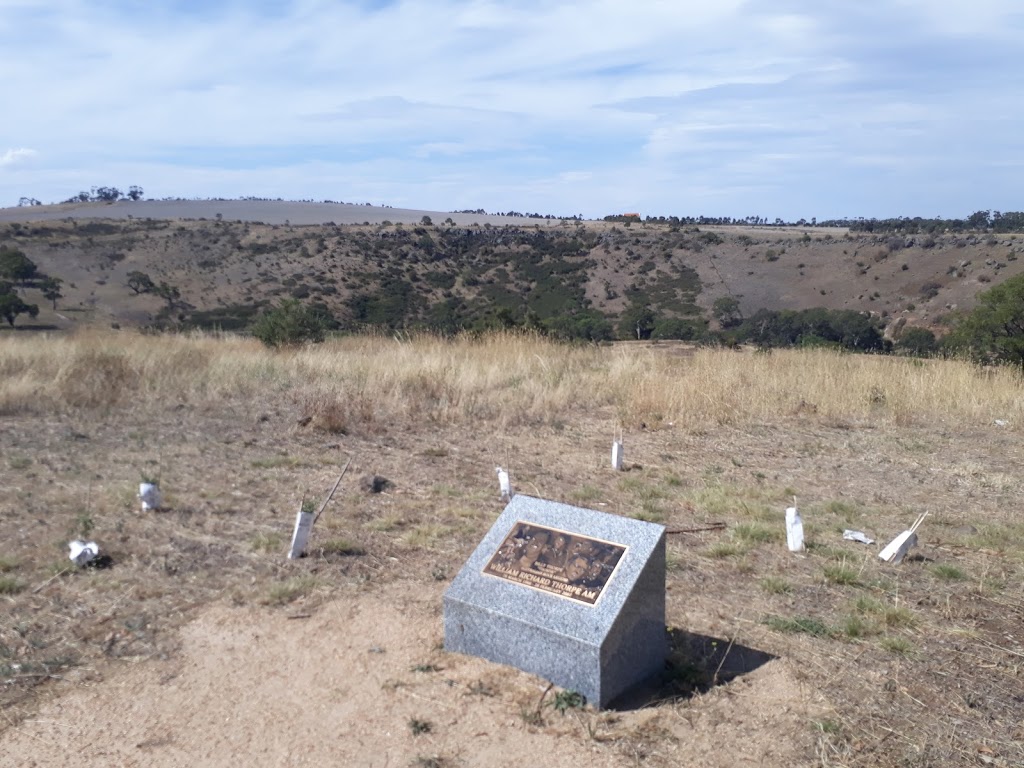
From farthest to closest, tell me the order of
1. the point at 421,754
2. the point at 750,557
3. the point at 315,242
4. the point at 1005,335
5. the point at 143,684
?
the point at 315,242 → the point at 1005,335 → the point at 750,557 → the point at 143,684 → the point at 421,754

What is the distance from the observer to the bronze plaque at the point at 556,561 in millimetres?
3668

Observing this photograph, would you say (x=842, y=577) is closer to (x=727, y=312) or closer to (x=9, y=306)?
(x=9, y=306)

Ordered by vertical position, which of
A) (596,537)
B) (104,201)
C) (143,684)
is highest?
(104,201)

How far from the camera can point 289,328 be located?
1540 cm

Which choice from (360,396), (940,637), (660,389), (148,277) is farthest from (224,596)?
(148,277)

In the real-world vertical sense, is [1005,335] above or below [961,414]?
above

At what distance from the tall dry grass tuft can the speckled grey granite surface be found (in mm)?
5240

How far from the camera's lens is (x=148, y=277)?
124 ft

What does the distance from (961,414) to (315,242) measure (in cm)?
4216

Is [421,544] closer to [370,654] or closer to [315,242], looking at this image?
[370,654]

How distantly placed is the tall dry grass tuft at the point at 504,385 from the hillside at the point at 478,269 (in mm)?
19125

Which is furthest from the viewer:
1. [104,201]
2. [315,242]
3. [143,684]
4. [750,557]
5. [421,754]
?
[104,201]

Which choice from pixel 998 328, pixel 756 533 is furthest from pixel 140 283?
pixel 756 533

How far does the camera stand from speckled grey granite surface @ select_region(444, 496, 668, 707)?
11.5 ft
